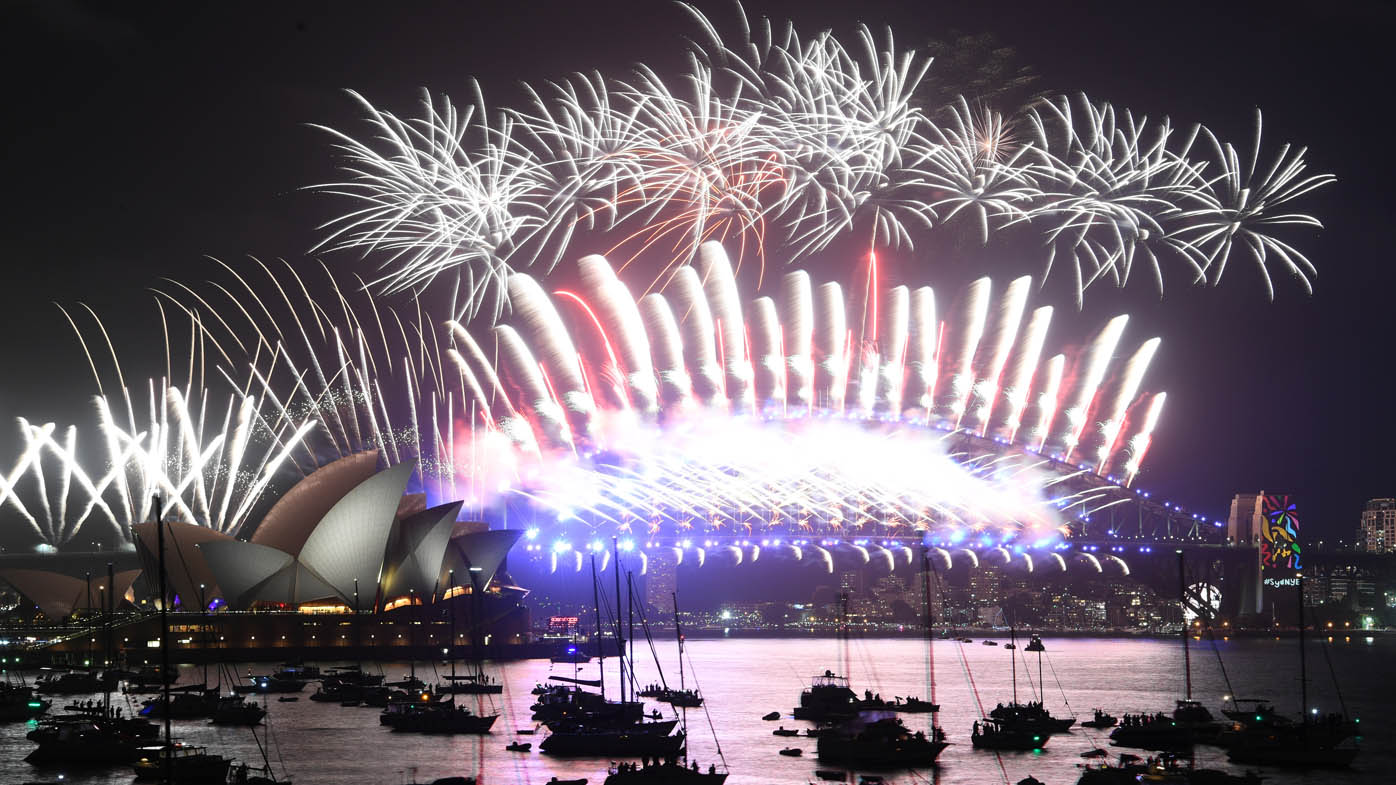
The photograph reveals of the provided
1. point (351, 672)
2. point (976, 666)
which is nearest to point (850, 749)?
point (351, 672)

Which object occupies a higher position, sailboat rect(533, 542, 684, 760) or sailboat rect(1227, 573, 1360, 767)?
sailboat rect(533, 542, 684, 760)

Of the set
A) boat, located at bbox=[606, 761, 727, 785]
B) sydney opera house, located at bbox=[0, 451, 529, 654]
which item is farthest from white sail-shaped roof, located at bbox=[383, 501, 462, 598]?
boat, located at bbox=[606, 761, 727, 785]

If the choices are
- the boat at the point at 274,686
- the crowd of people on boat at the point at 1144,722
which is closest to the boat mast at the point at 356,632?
the boat at the point at 274,686

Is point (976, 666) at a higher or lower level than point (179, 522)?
lower

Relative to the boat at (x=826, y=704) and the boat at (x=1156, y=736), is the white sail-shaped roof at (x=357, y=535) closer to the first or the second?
the boat at (x=826, y=704)

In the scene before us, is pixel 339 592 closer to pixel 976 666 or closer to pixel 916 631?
pixel 976 666

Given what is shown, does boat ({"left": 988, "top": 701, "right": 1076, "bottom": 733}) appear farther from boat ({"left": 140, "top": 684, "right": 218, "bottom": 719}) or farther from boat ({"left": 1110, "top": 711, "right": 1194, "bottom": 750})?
boat ({"left": 140, "top": 684, "right": 218, "bottom": 719})
